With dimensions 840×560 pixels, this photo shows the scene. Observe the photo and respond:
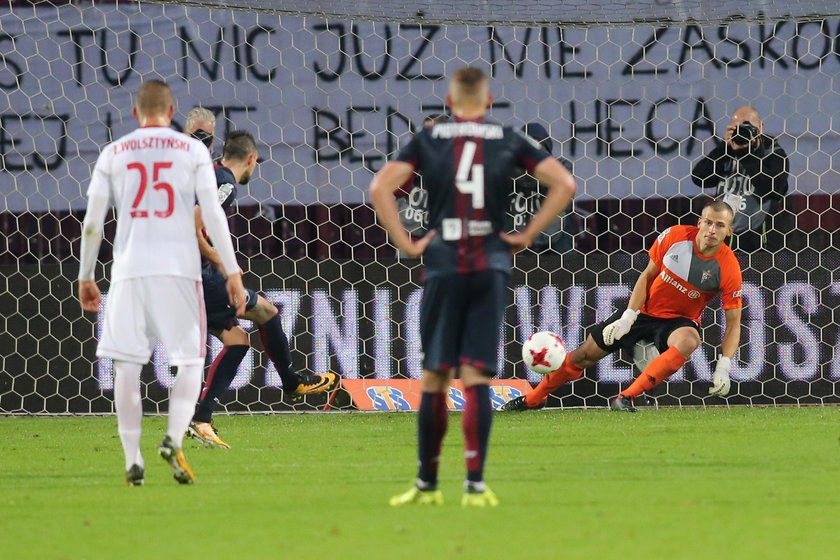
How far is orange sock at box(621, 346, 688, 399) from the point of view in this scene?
30.1 ft

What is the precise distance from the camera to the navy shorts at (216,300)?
26.9 ft

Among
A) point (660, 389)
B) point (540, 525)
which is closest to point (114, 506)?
point (540, 525)

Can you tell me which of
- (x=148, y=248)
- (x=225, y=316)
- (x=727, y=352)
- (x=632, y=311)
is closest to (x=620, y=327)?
(x=632, y=311)

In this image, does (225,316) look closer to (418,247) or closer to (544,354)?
(544,354)

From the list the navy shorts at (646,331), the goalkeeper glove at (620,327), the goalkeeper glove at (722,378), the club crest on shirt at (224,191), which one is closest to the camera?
the club crest on shirt at (224,191)

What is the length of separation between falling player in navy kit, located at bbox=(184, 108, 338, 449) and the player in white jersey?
1.45m

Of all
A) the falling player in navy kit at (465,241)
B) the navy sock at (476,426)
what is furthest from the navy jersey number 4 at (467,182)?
the navy sock at (476,426)

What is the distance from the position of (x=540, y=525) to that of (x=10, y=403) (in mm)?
6755

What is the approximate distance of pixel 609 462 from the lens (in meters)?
6.59

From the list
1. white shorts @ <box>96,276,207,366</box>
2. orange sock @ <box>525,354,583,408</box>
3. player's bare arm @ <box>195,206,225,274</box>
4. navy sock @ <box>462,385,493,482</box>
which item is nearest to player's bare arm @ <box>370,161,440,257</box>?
navy sock @ <box>462,385,493,482</box>

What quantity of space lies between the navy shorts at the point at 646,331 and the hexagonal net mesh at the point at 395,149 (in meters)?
0.51

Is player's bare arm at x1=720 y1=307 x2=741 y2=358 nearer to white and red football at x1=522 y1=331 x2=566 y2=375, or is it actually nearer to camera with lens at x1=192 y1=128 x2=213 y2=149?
white and red football at x1=522 y1=331 x2=566 y2=375

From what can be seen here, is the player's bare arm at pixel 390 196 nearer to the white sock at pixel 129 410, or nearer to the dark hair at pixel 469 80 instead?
the dark hair at pixel 469 80

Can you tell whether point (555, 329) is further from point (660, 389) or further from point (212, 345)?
point (212, 345)
